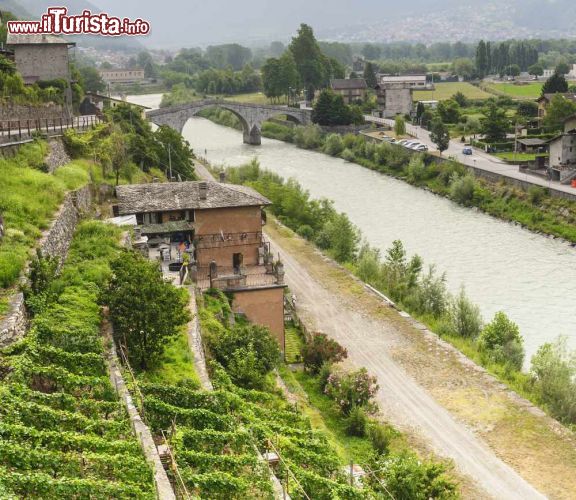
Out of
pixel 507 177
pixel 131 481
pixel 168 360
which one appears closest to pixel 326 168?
pixel 507 177

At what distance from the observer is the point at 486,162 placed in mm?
48875

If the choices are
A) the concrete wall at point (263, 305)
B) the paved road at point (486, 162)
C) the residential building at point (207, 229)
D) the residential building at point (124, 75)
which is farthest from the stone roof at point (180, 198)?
the residential building at point (124, 75)

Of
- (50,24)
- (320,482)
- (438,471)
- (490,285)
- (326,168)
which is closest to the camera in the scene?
(320,482)

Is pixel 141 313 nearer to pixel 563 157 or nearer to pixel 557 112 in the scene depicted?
pixel 563 157

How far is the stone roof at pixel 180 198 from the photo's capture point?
843 inches

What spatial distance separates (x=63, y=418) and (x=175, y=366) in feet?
12.9

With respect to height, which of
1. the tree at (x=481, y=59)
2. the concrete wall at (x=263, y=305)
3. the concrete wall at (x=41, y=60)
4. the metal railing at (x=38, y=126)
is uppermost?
the tree at (x=481, y=59)

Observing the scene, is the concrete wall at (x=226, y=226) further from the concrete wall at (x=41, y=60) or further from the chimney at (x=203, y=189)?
the concrete wall at (x=41, y=60)

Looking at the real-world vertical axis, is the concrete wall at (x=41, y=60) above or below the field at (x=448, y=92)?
above

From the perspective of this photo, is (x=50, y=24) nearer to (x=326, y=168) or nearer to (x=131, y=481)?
(x=326, y=168)

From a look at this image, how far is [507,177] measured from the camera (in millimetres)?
41938

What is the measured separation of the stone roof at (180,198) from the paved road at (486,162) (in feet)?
69.7

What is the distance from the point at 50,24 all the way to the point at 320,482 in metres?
30.3

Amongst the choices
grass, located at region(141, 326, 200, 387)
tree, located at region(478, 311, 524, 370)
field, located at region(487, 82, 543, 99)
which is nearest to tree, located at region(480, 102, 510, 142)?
field, located at region(487, 82, 543, 99)
